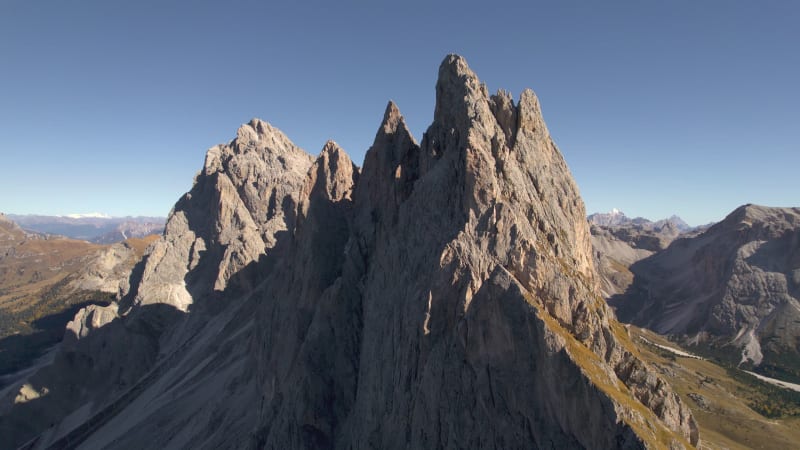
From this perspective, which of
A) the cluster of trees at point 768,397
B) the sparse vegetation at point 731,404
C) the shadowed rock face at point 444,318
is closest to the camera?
the shadowed rock face at point 444,318

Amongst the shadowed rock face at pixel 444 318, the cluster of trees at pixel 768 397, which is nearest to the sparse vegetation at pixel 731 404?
the cluster of trees at pixel 768 397

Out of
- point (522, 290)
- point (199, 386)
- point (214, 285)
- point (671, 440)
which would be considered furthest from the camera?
point (214, 285)

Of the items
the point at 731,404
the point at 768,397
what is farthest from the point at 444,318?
the point at 768,397

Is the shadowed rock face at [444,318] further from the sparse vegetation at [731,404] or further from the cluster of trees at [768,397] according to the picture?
the cluster of trees at [768,397]

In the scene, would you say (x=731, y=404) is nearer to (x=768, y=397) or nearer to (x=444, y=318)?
Result: (x=768, y=397)

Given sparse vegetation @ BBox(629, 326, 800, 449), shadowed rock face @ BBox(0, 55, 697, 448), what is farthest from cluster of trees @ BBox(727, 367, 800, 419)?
shadowed rock face @ BBox(0, 55, 697, 448)

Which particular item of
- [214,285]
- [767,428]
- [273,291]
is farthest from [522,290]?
[214,285]

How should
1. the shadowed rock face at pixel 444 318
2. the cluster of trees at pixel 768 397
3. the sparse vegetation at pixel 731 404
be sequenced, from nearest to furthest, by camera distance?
the shadowed rock face at pixel 444 318
the sparse vegetation at pixel 731 404
the cluster of trees at pixel 768 397

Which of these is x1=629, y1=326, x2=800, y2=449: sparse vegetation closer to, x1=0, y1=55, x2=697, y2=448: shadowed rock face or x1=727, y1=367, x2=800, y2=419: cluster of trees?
x1=727, y1=367, x2=800, y2=419: cluster of trees

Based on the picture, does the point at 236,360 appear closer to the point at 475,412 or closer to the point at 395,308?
the point at 395,308
